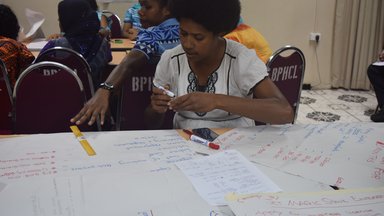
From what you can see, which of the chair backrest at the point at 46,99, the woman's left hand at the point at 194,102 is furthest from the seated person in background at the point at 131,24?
the woman's left hand at the point at 194,102

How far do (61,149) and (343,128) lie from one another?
968mm

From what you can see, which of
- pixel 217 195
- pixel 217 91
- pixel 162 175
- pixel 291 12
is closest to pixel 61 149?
pixel 162 175

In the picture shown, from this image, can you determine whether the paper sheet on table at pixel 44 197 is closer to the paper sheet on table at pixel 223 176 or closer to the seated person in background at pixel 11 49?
the paper sheet on table at pixel 223 176

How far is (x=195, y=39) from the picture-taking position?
4.68 feet

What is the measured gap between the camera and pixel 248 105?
134 cm

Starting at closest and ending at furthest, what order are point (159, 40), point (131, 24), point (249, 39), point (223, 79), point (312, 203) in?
point (312, 203), point (223, 79), point (159, 40), point (249, 39), point (131, 24)

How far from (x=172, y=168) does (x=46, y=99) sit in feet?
3.10

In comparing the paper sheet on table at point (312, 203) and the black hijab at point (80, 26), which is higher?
the black hijab at point (80, 26)

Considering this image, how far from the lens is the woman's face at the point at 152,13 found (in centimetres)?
195

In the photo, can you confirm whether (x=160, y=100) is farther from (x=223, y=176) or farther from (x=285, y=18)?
A: (x=285, y=18)

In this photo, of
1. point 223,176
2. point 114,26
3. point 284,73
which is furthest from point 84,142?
point 114,26

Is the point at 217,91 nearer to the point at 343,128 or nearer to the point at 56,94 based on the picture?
the point at 343,128

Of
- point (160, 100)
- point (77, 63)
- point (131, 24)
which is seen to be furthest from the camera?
point (131, 24)

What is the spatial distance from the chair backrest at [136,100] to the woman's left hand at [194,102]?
0.59m
